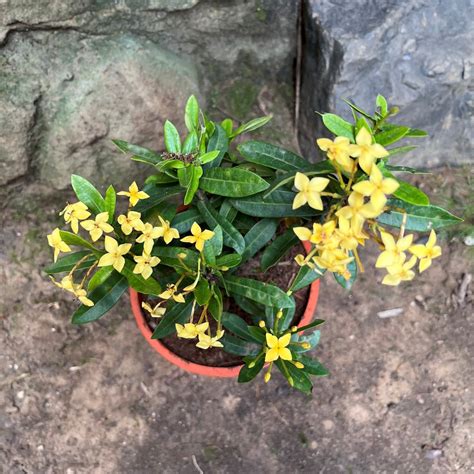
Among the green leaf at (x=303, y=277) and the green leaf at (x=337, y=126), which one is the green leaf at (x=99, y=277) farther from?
the green leaf at (x=337, y=126)

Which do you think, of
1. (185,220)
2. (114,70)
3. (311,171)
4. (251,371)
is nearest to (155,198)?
(185,220)

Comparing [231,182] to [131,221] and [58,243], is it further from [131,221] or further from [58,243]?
[58,243]

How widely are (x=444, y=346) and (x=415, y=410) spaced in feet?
0.93

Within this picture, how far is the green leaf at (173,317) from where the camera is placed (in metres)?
1.71

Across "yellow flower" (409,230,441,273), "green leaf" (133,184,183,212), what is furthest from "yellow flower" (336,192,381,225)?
"green leaf" (133,184,183,212)

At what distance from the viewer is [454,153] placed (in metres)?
2.44

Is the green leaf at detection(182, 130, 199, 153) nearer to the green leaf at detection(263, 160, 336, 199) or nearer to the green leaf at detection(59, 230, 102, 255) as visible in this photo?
the green leaf at detection(263, 160, 336, 199)

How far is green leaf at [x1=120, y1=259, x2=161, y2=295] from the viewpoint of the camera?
61.3 inches

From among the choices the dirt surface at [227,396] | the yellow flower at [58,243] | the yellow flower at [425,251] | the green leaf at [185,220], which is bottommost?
the dirt surface at [227,396]

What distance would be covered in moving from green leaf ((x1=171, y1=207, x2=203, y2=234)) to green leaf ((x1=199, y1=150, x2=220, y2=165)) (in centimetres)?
21

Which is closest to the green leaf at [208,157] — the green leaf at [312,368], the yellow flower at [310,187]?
the yellow flower at [310,187]

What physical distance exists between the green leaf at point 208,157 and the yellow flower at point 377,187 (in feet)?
1.46

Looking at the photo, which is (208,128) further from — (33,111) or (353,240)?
(33,111)

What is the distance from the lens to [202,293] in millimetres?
1516
